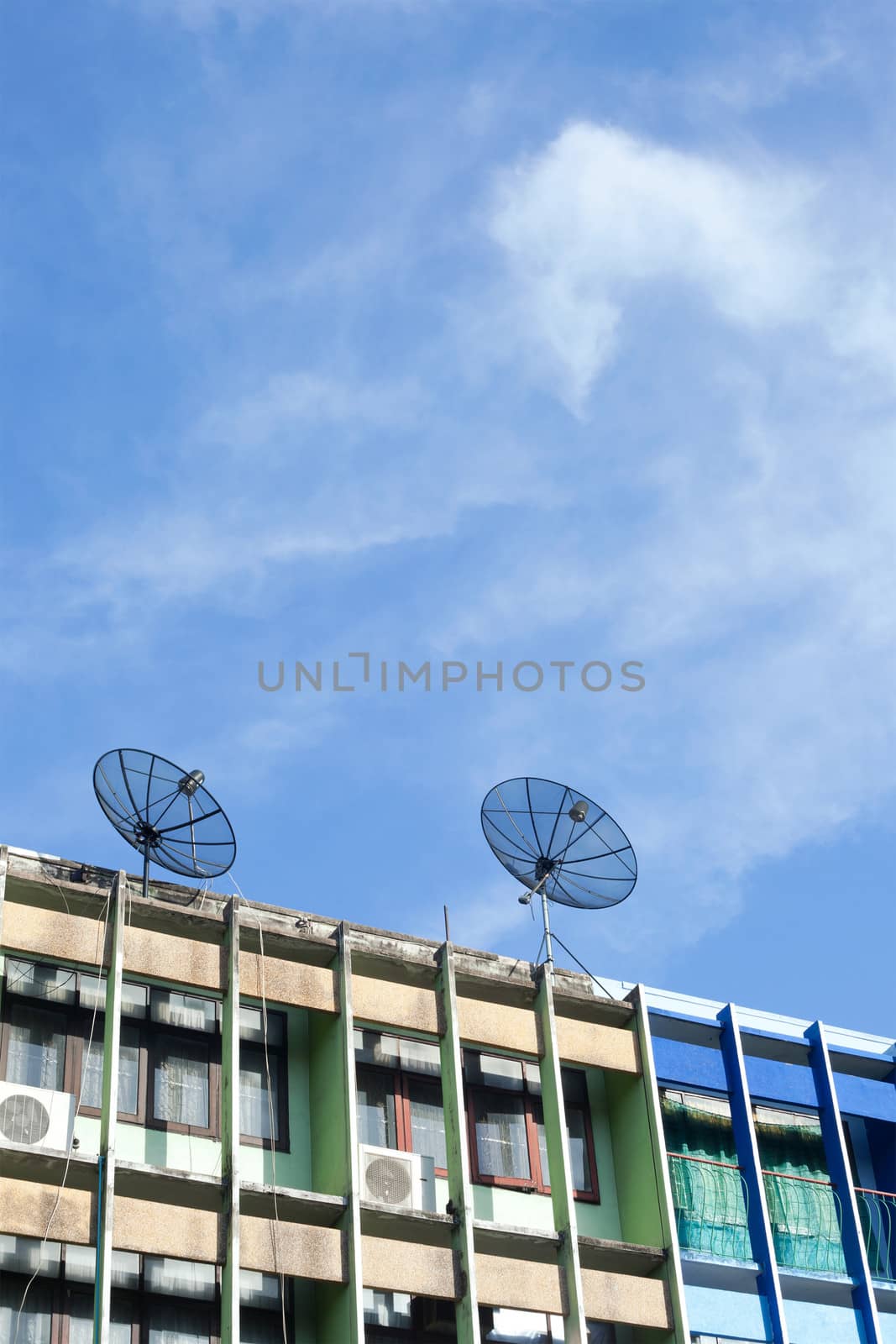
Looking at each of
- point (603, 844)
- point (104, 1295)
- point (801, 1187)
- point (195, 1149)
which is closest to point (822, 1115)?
point (801, 1187)

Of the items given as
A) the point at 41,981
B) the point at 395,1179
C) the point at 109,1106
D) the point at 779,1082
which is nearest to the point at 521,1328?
the point at 395,1179

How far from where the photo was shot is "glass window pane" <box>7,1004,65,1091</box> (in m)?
23.9

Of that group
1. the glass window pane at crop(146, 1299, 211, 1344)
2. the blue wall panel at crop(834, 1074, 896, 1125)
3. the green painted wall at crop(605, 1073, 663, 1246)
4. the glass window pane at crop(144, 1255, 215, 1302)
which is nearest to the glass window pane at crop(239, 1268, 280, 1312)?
the glass window pane at crop(144, 1255, 215, 1302)

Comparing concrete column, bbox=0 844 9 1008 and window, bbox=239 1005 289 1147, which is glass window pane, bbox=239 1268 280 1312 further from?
concrete column, bbox=0 844 9 1008

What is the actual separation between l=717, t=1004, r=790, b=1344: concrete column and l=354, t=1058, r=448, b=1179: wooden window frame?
4.59 metres

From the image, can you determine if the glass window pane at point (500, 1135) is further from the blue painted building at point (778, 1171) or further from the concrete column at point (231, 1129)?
the concrete column at point (231, 1129)

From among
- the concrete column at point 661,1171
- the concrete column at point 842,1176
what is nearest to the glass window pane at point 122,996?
the concrete column at point 661,1171

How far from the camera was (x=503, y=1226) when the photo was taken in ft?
80.3

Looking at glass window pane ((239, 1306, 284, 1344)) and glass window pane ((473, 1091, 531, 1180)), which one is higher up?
glass window pane ((473, 1091, 531, 1180))

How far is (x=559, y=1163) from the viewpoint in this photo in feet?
83.5

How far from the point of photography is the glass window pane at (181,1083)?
962 inches

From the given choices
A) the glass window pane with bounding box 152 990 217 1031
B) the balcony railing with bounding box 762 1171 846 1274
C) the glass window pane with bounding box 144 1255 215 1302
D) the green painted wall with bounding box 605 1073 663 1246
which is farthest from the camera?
the balcony railing with bounding box 762 1171 846 1274

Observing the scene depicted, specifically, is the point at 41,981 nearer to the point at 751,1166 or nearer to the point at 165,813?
the point at 165,813

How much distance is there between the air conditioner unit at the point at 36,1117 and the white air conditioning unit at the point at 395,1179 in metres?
3.86
